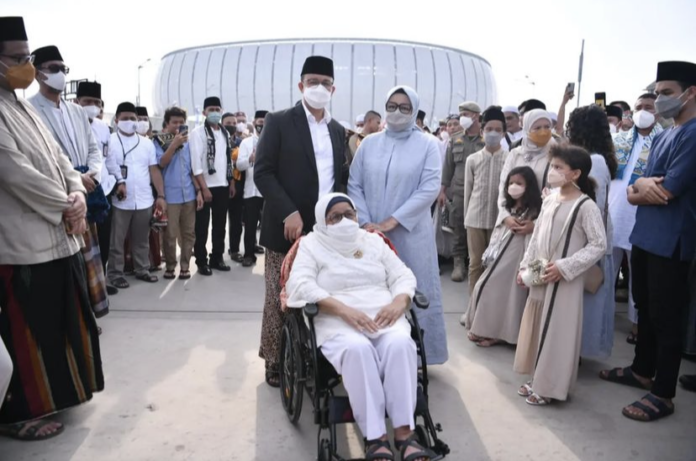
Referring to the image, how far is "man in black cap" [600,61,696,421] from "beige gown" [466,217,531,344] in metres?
0.92

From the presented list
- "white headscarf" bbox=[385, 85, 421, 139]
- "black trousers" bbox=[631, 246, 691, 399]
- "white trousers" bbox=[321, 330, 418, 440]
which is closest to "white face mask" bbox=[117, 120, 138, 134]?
"white headscarf" bbox=[385, 85, 421, 139]

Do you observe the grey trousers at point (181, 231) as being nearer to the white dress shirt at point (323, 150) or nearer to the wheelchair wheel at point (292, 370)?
the white dress shirt at point (323, 150)

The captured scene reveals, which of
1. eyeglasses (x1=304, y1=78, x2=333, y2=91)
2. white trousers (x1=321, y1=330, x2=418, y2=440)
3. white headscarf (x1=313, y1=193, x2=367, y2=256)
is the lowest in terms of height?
white trousers (x1=321, y1=330, x2=418, y2=440)

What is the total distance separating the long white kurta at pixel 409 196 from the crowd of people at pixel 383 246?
0.03ft

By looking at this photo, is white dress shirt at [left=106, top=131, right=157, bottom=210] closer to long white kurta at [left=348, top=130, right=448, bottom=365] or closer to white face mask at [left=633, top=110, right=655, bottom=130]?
long white kurta at [left=348, top=130, right=448, bottom=365]

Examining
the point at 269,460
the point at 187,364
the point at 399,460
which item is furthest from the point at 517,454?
the point at 187,364

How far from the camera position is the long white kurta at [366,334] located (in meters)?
2.24

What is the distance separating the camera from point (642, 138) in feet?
13.5

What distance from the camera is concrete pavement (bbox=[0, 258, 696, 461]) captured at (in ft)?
8.16

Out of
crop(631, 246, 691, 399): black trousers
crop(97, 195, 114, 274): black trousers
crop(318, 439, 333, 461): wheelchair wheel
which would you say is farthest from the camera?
crop(97, 195, 114, 274): black trousers

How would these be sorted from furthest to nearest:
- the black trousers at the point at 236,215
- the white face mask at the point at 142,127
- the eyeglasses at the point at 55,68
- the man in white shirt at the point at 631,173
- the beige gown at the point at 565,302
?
1. the black trousers at the point at 236,215
2. the white face mask at the point at 142,127
3. the man in white shirt at the point at 631,173
4. the eyeglasses at the point at 55,68
5. the beige gown at the point at 565,302

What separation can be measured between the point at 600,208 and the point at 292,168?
80.1 inches

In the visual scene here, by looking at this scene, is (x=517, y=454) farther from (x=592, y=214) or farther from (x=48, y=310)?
(x=48, y=310)

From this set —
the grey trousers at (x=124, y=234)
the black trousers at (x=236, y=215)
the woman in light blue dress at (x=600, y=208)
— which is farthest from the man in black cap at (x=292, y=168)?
the black trousers at (x=236, y=215)
